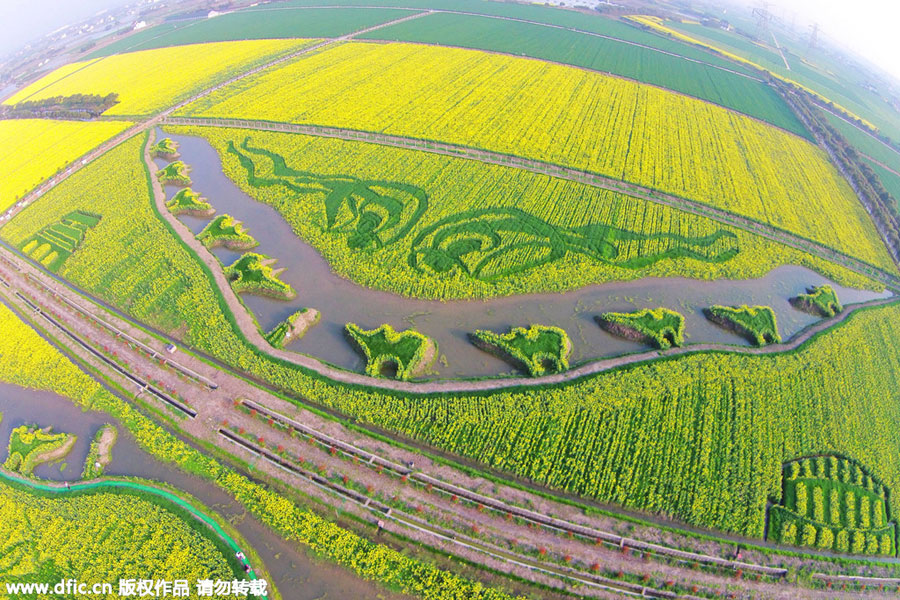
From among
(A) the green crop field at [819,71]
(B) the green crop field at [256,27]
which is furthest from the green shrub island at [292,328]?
(A) the green crop field at [819,71]

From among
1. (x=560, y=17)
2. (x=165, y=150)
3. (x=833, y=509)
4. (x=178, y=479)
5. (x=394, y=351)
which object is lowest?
(x=178, y=479)

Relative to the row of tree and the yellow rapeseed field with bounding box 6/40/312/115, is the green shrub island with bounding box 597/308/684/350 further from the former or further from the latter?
the yellow rapeseed field with bounding box 6/40/312/115

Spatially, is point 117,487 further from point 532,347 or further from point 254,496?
point 532,347

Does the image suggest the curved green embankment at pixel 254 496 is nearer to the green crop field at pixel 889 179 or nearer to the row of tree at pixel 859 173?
the row of tree at pixel 859 173

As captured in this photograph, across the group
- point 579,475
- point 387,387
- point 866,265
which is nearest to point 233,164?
point 387,387

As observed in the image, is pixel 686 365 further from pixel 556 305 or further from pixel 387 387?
pixel 387 387

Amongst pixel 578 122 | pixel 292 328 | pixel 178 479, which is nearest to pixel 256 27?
pixel 578 122
